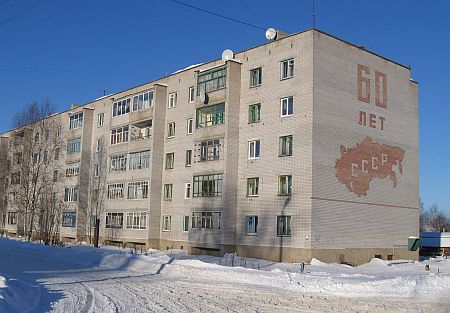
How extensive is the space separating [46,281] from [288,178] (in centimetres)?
1763

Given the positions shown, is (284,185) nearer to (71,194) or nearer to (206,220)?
(206,220)

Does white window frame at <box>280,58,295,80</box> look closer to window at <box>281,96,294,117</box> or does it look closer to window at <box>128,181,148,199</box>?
window at <box>281,96,294,117</box>

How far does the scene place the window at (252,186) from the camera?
35125 mm

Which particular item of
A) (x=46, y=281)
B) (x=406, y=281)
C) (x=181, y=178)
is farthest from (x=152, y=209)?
(x=406, y=281)

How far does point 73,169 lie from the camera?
56.6 metres

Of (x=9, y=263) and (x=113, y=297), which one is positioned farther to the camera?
(x=9, y=263)

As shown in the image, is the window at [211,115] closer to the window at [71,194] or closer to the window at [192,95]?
the window at [192,95]

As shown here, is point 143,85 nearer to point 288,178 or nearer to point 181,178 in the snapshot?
point 181,178

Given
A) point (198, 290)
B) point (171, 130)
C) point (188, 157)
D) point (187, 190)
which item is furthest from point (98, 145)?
point (198, 290)

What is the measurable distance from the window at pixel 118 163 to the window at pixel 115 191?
1475mm

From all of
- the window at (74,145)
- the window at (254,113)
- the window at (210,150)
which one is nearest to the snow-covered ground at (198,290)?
the window at (210,150)

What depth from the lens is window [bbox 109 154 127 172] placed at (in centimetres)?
4801

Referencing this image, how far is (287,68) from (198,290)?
20152mm

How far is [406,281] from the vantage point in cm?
1866
